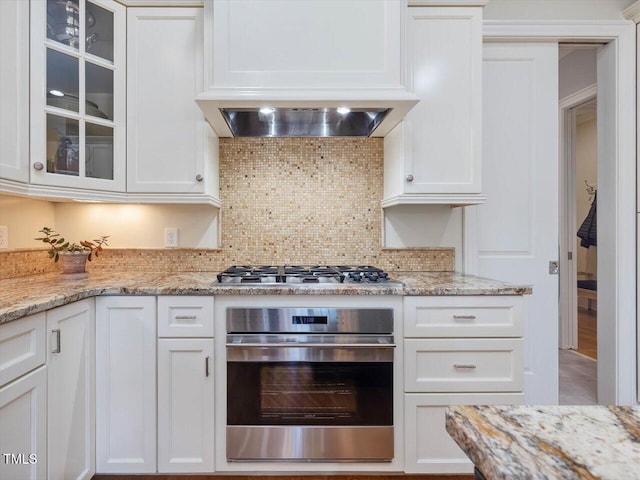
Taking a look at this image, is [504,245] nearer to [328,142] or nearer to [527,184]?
[527,184]

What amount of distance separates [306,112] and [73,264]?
1541mm

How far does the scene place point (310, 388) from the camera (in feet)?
5.44

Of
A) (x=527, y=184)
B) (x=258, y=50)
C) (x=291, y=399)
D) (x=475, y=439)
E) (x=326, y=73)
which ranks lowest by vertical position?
(x=291, y=399)

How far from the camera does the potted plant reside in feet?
6.49

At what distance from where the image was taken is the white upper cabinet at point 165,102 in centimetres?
192

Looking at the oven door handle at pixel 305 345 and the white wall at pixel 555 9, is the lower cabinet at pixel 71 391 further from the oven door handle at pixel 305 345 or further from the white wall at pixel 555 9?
the white wall at pixel 555 9

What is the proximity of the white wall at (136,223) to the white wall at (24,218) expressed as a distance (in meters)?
0.10

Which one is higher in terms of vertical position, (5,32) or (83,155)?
(5,32)

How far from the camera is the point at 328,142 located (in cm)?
229

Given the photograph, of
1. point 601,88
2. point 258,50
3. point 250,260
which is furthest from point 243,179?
point 601,88

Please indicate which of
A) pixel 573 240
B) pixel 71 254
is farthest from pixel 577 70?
pixel 71 254

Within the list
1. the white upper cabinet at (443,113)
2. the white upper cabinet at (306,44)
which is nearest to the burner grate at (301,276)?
the white upper cabinet at (443,113)

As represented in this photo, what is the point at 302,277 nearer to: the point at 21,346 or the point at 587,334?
the point at 21,346

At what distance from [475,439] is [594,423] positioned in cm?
18
